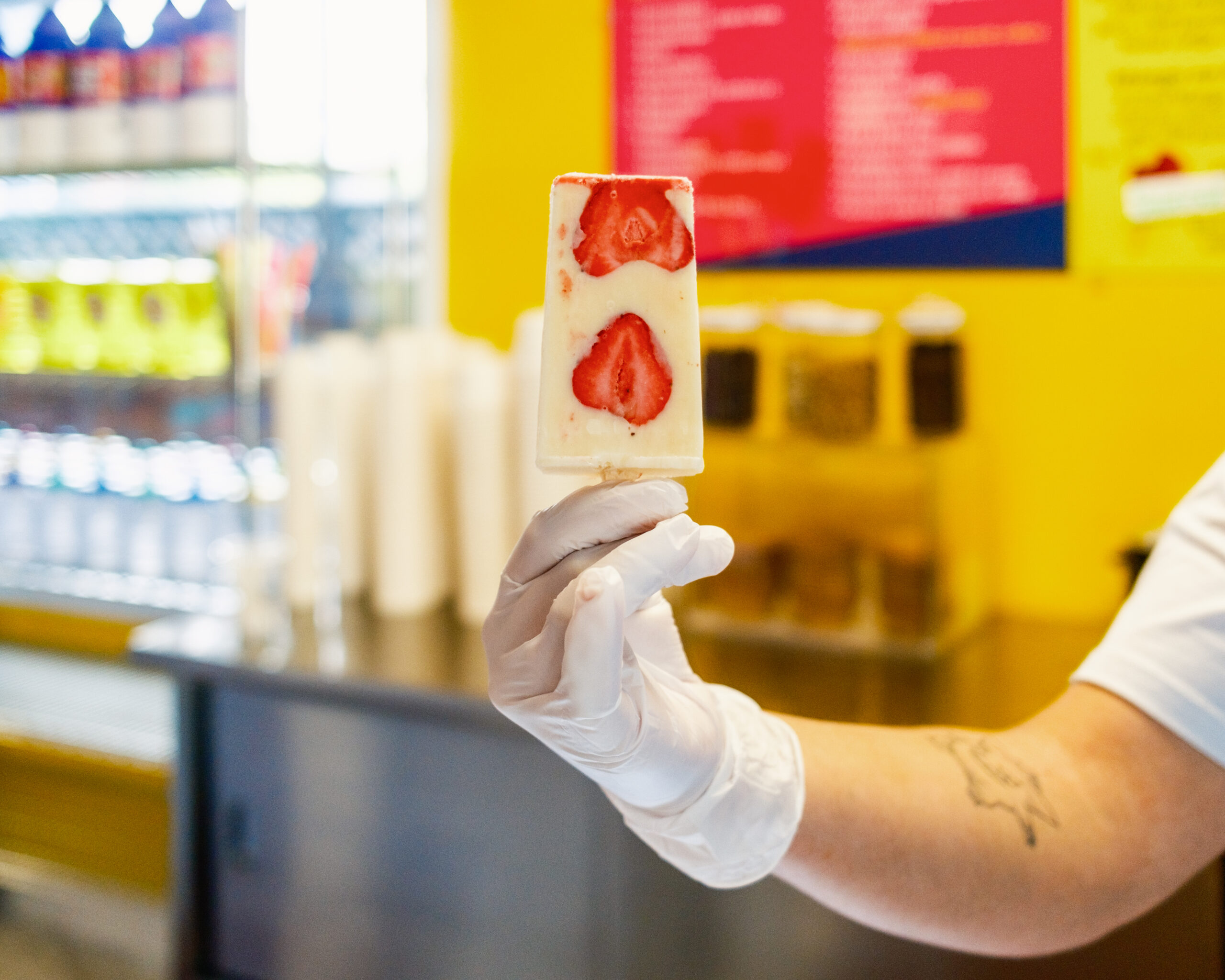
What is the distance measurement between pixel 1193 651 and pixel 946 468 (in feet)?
2.50

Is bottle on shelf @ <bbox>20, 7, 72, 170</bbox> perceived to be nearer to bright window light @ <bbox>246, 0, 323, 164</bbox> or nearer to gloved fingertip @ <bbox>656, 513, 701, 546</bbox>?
bright window light @ <bbox>246, 0, 323, 164</bbox>

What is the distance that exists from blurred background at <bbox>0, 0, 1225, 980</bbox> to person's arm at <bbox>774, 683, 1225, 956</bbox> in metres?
0.39

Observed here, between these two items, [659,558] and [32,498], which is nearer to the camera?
[659,558]

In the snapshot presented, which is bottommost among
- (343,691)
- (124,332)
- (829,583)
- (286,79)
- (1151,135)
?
(343,691)

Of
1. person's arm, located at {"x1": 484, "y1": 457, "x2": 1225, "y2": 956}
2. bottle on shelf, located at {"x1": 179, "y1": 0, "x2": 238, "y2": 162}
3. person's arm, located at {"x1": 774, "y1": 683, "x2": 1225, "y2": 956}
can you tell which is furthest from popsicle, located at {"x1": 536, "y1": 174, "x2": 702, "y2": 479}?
bottle on shelf, located at {"x1": 179, "y1": 0, "x2": 238, "y2": 162}

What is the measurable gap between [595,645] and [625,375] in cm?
19

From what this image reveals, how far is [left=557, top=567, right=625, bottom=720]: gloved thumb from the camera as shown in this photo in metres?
0.78

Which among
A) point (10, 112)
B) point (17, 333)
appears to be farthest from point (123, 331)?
point (10, 112)

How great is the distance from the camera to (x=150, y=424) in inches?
119

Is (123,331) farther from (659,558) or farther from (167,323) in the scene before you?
(659,558)

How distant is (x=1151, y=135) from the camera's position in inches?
72.0

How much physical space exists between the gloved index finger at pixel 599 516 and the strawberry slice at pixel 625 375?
0.06m

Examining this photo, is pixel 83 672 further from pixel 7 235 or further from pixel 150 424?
pixel 7 235

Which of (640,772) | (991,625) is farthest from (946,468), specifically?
(640,772)
